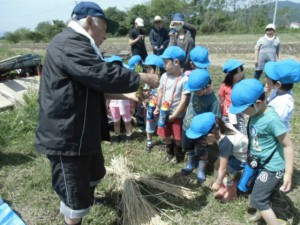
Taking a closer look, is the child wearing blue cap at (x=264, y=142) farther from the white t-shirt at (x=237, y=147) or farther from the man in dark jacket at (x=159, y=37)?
the man in dark jacket at (x=159, y=37)

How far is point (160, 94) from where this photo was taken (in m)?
3.96

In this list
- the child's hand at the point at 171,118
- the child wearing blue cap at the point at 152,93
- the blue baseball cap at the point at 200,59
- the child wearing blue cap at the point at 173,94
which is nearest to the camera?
the child wearing blue cap at the point at 173,94

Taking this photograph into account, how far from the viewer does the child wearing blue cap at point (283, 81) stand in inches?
107

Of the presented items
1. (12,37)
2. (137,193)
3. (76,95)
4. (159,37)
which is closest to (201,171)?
(137,193)

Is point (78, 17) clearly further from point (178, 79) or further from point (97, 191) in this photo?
point (97, 191)

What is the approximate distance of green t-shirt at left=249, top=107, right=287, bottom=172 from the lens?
235cm

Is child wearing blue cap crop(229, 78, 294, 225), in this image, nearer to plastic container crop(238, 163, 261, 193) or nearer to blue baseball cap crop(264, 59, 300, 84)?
plastic container crop(238, 163, 261, 193)

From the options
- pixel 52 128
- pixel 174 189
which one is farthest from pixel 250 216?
pixel 52 128

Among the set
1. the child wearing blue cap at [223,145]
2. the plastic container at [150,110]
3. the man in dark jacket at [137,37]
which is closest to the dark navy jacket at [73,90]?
the child wearing blue cap at [223,145]

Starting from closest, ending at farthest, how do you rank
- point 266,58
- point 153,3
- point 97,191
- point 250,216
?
point 250,216 < point 97,191 < point 266,58 < point 153,3

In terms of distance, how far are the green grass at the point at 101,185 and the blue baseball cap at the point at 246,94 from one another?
129 centimetres

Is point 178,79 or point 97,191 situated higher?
point 178,79

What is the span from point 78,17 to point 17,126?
3.79 meters

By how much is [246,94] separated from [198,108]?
1.14 m
